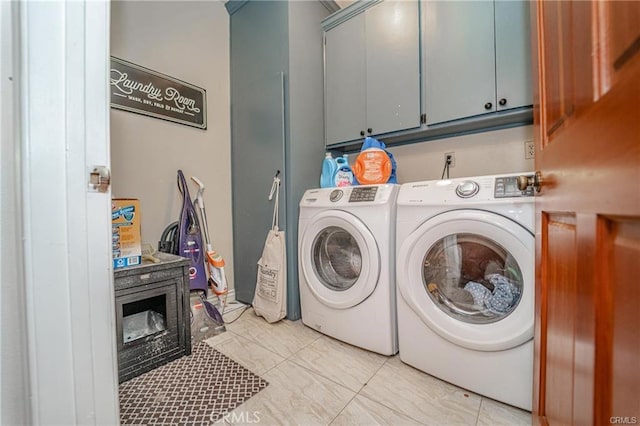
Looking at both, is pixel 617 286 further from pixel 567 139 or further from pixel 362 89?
pixel 362 89

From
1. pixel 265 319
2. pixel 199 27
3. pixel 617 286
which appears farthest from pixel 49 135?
pixel 199 27

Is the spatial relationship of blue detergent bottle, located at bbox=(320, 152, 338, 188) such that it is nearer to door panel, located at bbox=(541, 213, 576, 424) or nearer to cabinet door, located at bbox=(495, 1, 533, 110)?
cabinet door, located at bbox=(495, 1, 533, 110)

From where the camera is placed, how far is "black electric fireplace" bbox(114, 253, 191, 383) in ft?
3.73

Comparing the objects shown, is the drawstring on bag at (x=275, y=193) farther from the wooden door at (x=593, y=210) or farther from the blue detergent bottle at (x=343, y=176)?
the wooden door at (x=593, y=210)

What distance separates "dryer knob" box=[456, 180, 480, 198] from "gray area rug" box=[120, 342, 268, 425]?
1169mm

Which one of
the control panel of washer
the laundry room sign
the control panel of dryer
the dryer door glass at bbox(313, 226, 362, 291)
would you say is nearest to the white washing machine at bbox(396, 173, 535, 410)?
the control panel of dryer

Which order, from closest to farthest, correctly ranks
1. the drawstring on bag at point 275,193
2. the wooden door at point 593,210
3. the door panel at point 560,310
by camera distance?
1. the wooden door at point 593,210
2. the door panel at point 560,310
3. the drawstring on bag at point 275,193

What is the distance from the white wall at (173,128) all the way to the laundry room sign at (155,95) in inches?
1.7

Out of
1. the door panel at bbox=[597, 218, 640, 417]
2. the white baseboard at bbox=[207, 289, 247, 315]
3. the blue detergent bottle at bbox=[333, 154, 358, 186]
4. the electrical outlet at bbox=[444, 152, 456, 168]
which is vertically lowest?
the white baseboard at bbox=[207, 289, 247, 315]

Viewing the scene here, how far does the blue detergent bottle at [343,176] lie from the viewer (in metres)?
1.69

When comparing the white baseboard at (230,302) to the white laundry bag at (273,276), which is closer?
the white laundry bag at (273,276)

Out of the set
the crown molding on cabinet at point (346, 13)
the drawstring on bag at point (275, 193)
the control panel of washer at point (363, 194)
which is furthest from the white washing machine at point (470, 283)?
the crown molding on cabinet at point (346, 13)

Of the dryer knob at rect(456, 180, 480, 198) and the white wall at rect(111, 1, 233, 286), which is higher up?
the white wall at rect(111, 1, 233, 286)

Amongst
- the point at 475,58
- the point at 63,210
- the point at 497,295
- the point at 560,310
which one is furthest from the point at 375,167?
the point at 63,210
